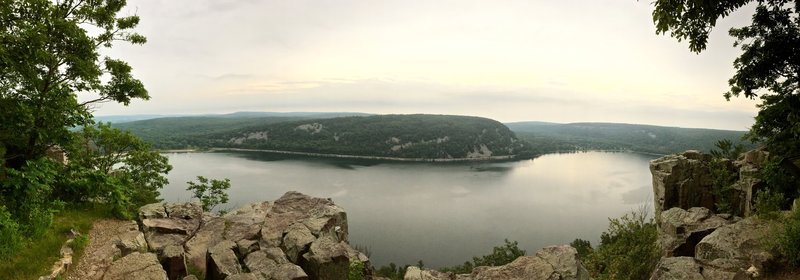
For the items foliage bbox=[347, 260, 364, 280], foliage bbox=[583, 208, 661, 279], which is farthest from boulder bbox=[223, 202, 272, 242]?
foliage bbox=[583, 208, 661, 279]

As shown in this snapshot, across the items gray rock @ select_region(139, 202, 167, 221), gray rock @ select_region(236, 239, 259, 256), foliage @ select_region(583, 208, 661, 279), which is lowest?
foliage @ select_region(583, 208, 661, 279)

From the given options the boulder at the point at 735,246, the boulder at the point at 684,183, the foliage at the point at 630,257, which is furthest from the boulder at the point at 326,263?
the boulder at the point at 684,183

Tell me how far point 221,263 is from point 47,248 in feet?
17.6

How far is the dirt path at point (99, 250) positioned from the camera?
1191 cm

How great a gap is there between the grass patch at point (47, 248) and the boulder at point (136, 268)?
1.23 meters

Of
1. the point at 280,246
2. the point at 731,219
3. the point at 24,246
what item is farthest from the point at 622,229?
the point at 24,246

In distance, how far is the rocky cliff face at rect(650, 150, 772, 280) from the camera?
14352 mm

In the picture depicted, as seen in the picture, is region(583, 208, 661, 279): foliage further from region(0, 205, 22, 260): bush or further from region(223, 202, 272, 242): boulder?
region(0, 205, 22, 260): bush

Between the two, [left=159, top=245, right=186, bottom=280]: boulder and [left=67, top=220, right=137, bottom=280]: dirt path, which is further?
[left=159, top=245, right=186, bottom=280]: boulder

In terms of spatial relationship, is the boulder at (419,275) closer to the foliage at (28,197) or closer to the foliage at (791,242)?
the foliage at (791,242)

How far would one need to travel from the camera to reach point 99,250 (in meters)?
13.4

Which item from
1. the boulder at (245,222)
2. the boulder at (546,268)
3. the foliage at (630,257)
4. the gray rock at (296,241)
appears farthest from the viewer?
the foliage at (630,257)

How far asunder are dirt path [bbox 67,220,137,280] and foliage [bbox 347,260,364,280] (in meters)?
9.07

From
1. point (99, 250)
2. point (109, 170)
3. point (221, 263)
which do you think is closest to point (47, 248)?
point (99, 250)
